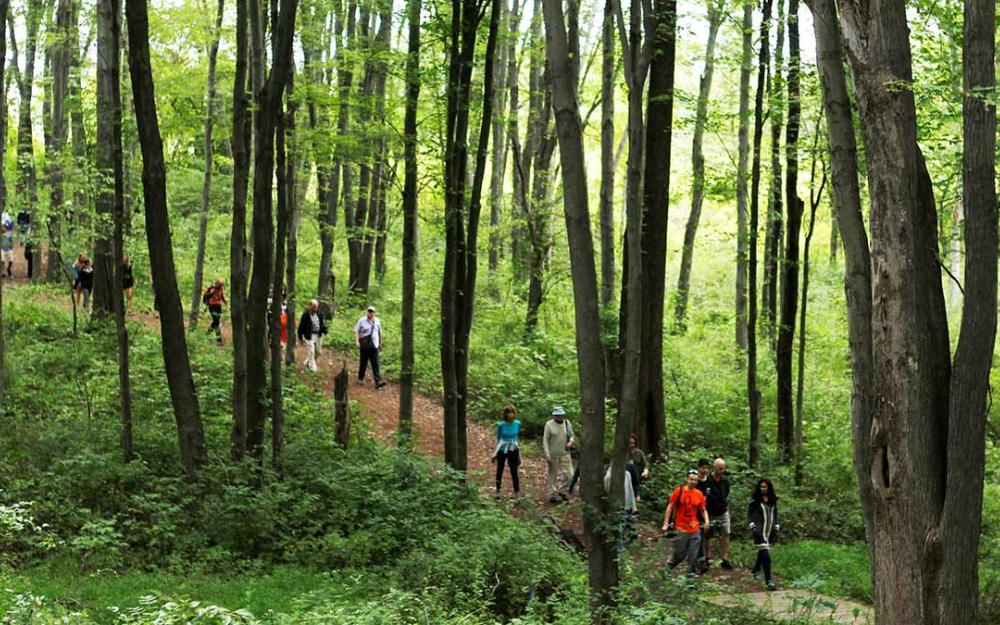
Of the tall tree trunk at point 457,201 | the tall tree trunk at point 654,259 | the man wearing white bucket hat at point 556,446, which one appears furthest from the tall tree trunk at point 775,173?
the man wearing white bucket hat at point 556,446

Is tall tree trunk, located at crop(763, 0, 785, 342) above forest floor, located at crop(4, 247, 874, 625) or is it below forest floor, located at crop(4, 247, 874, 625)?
above

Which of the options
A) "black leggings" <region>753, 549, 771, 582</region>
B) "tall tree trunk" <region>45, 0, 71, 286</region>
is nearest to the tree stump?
"black leggings" <region>753, 549, 771, 582</region>

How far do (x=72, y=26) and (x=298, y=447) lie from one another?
1362cm

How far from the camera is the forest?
8.05 m

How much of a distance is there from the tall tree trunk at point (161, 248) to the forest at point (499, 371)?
0.17ft

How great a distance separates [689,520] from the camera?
1316 centimetres

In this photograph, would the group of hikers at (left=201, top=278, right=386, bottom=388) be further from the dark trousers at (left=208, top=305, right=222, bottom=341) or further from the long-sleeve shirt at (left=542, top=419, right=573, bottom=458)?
the long-sleeve shirt at (left=542, top=419, right=573, bottom=458)

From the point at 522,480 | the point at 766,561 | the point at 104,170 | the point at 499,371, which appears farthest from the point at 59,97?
the point at 766,561

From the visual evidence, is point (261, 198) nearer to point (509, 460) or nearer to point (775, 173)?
point (509, 460)

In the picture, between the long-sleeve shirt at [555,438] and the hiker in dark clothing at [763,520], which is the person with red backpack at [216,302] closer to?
the long-sleeve shirt at [555,438]

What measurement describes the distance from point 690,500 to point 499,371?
33.5 ft

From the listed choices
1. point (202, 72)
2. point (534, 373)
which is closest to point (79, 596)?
point (534, 373)

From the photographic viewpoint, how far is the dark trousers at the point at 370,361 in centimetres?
2105

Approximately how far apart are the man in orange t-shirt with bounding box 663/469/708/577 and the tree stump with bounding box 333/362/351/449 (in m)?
5.76
